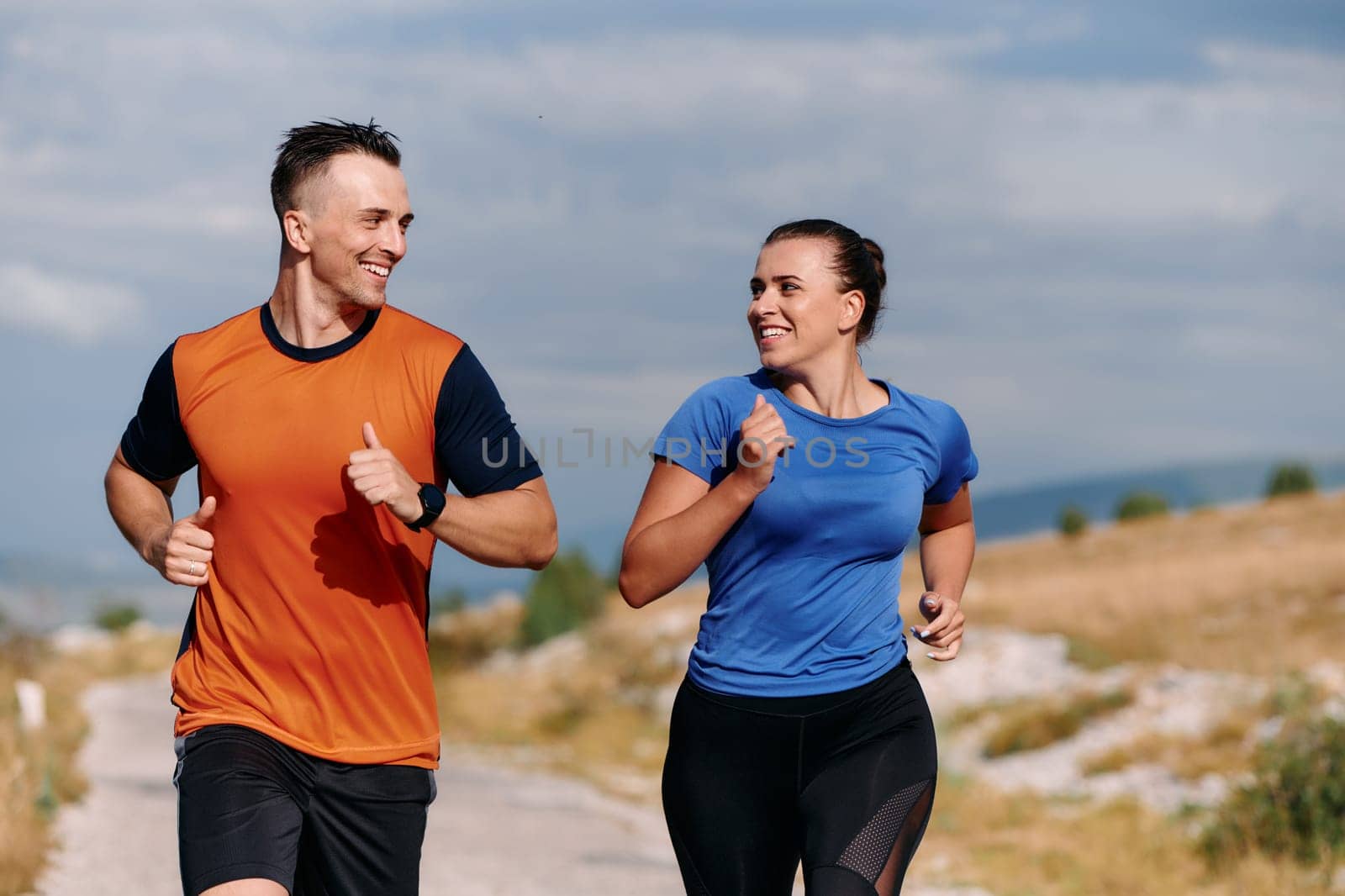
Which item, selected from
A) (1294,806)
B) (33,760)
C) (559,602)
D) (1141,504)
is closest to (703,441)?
(1294,806)

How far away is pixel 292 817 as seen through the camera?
13.4 ft

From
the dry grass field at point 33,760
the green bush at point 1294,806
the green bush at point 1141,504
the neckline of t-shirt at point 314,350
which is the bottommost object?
the dry grass field at point 33,760

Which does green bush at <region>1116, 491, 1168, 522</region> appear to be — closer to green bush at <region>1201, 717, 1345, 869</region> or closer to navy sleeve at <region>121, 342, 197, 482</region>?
green bush at <region>1201, 717, 1345, 869</region>

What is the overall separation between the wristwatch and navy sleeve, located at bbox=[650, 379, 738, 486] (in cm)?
79

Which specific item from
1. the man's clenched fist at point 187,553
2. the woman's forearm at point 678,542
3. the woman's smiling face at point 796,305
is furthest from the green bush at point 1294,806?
the man's clenched fist at point 187,553

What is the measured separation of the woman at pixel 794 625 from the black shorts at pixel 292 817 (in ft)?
2.34

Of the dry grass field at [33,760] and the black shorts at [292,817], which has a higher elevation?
the black shorts at [292,817]

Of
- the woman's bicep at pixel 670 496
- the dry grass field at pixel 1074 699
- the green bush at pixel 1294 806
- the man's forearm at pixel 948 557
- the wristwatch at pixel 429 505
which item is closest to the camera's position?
the wristwatch at pixel 429 505

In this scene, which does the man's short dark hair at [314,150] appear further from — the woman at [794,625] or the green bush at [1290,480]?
the green bush at [1290,480]

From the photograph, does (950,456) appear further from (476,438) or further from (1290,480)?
(1290,480)

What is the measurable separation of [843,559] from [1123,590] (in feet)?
77.9

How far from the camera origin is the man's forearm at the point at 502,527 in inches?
158

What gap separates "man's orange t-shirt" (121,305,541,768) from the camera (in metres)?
4.18

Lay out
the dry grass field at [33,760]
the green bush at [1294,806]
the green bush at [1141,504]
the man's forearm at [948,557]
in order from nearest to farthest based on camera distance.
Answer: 1. the man's forearm at [948,557]
2. the dry grass field at [33,760]
3. the green bush at [1294,806]
4. the green bush at [1141,504]
